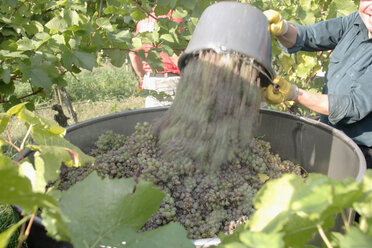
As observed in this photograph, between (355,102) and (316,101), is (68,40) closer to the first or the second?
(316,101)

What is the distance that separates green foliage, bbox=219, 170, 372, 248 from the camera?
34 centimetres

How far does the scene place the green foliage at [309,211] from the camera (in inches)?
13.4

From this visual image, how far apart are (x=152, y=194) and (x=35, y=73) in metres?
1.47

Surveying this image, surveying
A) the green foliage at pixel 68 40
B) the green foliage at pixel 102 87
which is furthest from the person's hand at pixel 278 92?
the green foliage at pixel 102 87

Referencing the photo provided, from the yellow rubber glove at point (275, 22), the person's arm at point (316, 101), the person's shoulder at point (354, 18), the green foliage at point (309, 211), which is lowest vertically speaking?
the person's arm at point (316, 101)

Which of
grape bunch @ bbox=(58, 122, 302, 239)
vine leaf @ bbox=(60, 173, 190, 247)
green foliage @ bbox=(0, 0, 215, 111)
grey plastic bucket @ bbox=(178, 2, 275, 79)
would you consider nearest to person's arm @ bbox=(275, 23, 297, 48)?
green foliage @ bbox=(0, 0, 215, 111)

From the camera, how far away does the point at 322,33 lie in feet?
7.61

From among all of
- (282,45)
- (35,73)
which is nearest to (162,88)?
(282,45)

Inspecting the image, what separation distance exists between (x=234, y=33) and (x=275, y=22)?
2.82ft

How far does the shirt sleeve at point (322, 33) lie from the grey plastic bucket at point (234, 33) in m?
0.94

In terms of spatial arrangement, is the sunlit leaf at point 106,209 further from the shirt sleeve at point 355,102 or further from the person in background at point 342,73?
the shirt sleeve at point 355,102

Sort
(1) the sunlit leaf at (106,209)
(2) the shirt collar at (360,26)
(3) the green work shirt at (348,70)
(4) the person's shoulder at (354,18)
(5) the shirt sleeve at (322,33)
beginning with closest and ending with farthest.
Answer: (1) the sunlit leaf at (106,209) < (3) the green work shirt at (348,70) < (2) the shirt collar at (360,26) < (4) the person's shoulder at (354,18) < (5) the shirt sleeve at (322,33)

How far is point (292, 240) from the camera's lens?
0.42 m

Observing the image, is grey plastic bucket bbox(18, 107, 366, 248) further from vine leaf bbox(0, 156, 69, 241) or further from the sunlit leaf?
vine leaf bbox(0, 156, 69, 241)
